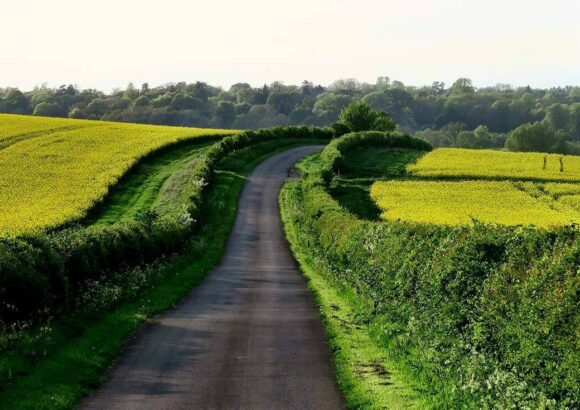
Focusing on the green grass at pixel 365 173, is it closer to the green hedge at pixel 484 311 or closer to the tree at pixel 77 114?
the green hedge at pixel 484 311

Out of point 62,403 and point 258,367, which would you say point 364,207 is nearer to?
point 258,367

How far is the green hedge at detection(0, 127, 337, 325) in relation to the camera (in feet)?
60.7

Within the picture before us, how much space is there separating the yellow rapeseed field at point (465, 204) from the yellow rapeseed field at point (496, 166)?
15.0 ft

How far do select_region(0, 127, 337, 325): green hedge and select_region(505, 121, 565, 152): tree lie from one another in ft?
392

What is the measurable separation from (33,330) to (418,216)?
34770 mm

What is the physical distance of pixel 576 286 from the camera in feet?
39.2

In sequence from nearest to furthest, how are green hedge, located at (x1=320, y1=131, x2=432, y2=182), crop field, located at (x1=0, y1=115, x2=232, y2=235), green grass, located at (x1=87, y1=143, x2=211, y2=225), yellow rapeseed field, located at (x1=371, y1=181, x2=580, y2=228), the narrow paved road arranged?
the narrow paved road, crop field, located at (x1=0, y1=115, x2=232, y2=235), yellow rapeseed field, located at (x1=371, y1=181, x2=580, y2=228), green grass, located at (x1=87, y1=143, x2=211, y2=225), green hedge, located at (x1=320, y1=131, x2=432, y2=182)

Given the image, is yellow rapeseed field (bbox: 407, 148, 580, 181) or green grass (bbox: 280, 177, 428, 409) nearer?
green grass (bbox: 280, 177, 428, 409)

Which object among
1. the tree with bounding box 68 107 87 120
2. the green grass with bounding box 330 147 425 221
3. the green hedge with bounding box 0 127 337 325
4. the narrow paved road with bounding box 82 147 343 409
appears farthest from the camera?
the tree with bounding box 68 107 87 120

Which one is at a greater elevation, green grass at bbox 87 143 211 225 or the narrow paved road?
green grass at bbox 87 143 211 225

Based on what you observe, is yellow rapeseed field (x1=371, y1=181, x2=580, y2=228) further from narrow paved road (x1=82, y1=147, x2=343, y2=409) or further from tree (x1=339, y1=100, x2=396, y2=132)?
tree (x1=339, y1=100, x2=396, y2=132)

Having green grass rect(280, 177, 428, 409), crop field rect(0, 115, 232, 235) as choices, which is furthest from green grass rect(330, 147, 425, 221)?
green grass rect(280, 177, 428, 409)

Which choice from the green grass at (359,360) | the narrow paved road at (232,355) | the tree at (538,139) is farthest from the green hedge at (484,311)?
the tree at (538,139)

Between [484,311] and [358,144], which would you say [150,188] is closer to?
[358,144]
